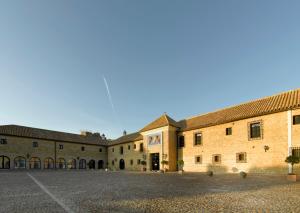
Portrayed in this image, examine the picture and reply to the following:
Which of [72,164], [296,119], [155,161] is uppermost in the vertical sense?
[296,119]

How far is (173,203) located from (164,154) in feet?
87.3

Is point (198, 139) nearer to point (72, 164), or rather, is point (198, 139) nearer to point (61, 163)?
point (72, 164)

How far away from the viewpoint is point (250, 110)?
2583cm

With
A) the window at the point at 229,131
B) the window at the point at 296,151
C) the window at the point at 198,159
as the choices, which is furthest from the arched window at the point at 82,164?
the window at the point at 296,151

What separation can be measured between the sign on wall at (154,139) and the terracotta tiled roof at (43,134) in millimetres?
19383

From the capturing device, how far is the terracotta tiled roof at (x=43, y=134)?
39.8m

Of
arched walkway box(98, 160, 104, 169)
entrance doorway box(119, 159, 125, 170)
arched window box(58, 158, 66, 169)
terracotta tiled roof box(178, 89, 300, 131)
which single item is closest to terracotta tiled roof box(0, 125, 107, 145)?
arched window box(58, 158, 66, 169)

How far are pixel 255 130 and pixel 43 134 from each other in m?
38.9

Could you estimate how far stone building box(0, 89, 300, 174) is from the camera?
22.3 m

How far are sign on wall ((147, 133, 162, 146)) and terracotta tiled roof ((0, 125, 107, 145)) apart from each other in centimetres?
1938

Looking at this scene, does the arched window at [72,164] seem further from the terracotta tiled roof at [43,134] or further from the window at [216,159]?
the window at [216,159]

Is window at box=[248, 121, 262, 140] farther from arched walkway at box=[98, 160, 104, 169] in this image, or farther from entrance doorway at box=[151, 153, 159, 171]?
arched walkway at box=[98, 160, 104, 169]

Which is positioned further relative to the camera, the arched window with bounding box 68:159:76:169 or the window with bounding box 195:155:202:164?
the arched window with bounding box 68:159:76:169

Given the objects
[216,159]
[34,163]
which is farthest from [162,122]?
[34,163]
